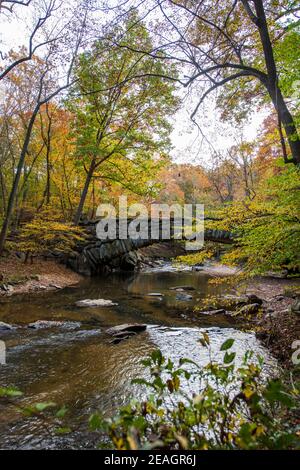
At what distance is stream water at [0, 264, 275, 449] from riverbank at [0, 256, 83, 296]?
0.97 metres

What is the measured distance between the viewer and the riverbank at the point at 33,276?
1133 centimetres

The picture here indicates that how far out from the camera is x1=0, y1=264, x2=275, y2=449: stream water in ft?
11.3

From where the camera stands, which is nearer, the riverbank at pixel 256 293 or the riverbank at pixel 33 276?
the riverbank at pixel 256 293

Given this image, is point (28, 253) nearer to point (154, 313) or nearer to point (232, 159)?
point (154, 313)

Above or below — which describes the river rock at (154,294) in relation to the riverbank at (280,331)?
below

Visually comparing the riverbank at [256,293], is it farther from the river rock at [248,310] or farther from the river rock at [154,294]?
the river rock at [154,294]

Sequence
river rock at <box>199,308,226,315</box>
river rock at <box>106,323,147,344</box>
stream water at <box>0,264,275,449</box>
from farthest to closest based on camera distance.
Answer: river rock at <box>199,308,226,315</box>
river rock at <box>106,323,147,344</box>
stream water at <box>0,264,275,449</box>

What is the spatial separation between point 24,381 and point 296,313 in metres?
6.06

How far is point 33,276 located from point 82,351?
8236mm

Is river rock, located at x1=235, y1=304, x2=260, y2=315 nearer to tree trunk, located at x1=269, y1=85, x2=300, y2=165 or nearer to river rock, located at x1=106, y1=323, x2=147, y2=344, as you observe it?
river rock, located at x1=106, y1=323, x2=147, y2=344

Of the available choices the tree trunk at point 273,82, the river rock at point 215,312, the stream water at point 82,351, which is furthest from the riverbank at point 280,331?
the tree trunk at point 273,82

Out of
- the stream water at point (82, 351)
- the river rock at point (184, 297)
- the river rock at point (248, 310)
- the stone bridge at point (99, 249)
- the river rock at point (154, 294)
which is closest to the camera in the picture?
the stream water at point (82, 351)

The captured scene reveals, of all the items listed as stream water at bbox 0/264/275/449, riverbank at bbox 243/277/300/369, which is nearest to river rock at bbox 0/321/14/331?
stream water at bbox 0/264/275/449

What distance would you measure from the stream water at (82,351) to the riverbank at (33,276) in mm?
974
